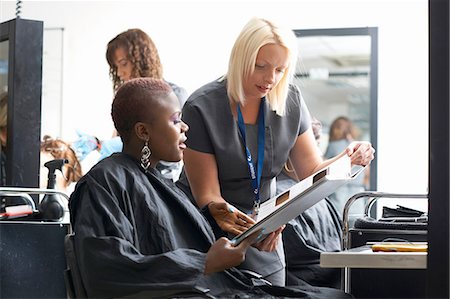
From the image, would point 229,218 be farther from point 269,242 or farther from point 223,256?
point 223,256

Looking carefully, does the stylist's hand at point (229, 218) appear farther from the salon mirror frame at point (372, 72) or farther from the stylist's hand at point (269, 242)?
the salon mirror frame at point (372, 72)

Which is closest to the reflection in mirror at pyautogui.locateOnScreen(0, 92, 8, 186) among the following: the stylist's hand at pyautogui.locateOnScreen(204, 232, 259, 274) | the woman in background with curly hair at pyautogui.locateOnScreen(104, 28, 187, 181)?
the woman in background with curly hair at pyautogui.locateOnScreen(104, 28, 187, 181)

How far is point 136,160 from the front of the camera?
7.09 ft

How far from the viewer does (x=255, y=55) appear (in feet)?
8.27

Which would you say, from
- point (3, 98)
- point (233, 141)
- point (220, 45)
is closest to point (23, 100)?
point (3, 98)

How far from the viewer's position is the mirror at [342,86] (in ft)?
20.0

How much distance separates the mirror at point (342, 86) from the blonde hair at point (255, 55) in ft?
11.4

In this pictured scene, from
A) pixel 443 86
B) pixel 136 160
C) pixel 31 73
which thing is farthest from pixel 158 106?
pixel 31 73

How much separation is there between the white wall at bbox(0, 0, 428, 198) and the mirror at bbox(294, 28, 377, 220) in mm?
85

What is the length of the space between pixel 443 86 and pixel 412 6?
4.72 meters

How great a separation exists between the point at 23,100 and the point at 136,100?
158cm

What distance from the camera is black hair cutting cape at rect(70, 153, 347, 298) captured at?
72.1 inches

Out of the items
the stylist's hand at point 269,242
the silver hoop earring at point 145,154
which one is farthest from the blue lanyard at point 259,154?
the silver hoop earring at point 145,154

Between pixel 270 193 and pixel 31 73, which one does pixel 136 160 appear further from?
pixel 31 73
